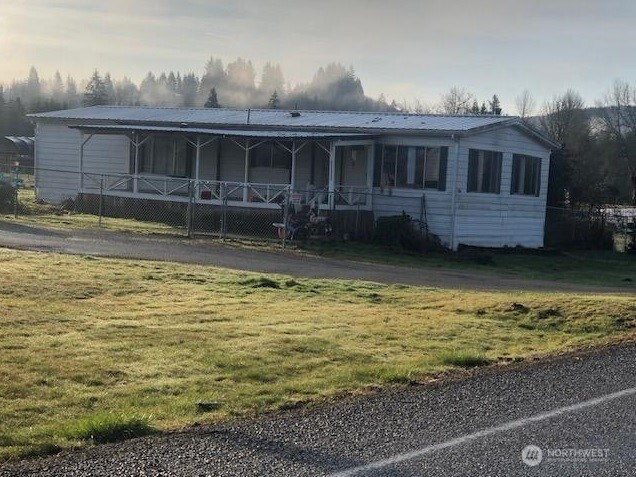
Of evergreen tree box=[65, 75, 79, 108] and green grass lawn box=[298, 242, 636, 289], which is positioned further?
evergreen tree box=[65, 75, 79, 108]

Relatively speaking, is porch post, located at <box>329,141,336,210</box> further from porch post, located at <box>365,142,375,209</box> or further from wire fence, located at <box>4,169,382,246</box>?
porch post, located at <box>365,142,375,209</box>

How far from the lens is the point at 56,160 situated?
3328 centimetres

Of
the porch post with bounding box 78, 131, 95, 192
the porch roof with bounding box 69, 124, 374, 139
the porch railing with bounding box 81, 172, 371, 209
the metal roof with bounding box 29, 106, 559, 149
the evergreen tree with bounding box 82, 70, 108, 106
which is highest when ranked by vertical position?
the evergreen tree with bounding box 82, 70, 108, 106

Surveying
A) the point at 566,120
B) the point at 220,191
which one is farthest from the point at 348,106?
the point at 220,191

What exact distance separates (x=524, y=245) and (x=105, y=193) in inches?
573

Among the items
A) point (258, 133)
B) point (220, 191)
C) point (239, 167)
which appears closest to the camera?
point (258, 133)

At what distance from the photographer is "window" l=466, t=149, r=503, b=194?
2739cm

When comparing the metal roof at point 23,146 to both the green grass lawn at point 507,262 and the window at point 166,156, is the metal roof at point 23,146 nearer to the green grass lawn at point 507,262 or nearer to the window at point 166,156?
the window at point 166,156

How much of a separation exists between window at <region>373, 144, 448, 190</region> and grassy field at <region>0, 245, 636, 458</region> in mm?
11343

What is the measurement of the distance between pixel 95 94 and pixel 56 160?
63186 mm

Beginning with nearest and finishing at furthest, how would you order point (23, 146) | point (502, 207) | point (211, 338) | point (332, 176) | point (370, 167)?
point (211, 338) → point (332, 176) → point (370, 167) → point (502, 207) → point (23, 146)

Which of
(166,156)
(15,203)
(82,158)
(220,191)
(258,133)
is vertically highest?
(258,133)

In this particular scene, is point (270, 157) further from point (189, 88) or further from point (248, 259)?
point (189, 88)

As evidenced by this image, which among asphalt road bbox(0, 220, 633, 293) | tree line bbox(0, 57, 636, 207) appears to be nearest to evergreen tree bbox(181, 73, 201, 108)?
tree line bbox(0, 57, 636, 207)
